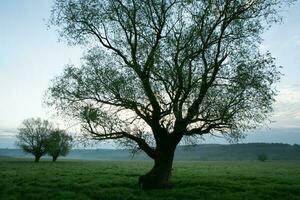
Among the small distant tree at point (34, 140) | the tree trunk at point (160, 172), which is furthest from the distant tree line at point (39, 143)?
the tree trunk at point (160, 172)

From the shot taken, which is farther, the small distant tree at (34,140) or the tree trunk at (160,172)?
the small distant tree at (34,140)

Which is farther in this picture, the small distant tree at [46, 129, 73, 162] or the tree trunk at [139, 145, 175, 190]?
the small distant tree at [46, 129, 73, 162]

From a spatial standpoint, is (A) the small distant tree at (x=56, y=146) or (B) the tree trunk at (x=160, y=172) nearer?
(B) the tree trunk at (x=160, y=172)

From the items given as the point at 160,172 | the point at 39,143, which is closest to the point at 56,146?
the point at 39,143

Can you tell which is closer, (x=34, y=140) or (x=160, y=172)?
(x=160, y=172)

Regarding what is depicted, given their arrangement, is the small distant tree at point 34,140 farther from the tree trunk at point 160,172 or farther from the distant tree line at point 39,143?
the tree trunk at point 160,172

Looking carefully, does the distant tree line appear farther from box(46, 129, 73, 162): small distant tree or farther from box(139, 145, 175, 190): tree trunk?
→ box(139, 145, 175, 190): tree trunk

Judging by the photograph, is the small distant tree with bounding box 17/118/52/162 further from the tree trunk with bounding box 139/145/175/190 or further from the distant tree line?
the tree trunk with bounding box 139/145/175/190

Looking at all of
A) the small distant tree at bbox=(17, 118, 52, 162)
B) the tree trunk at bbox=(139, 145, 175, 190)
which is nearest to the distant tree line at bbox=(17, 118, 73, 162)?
the small distant tree at bbox=(17, 118, 52, 162)

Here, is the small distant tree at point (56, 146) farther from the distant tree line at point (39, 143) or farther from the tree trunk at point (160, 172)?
the tree trunk at point (160, 172)

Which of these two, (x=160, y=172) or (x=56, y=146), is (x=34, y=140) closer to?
(x=56, y=146)

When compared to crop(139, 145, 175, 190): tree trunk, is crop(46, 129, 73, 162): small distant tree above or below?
above

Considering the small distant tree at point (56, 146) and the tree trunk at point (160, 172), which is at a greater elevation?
the small distant tree at point (56, 146)

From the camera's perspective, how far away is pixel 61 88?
29656 millimetres
